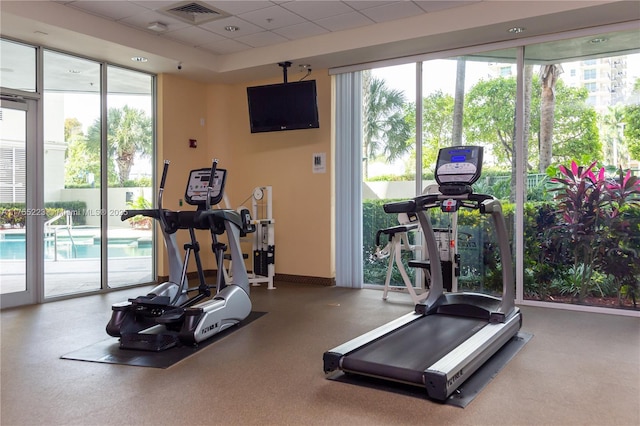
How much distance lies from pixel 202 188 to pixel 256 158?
9.84 feet

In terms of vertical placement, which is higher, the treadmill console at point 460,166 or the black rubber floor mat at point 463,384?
the treadmill console at point 460,166

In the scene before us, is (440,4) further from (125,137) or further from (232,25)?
(125,137)

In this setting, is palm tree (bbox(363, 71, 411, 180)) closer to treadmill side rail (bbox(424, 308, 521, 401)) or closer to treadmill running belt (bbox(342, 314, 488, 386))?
treadmill running belt (bbox(342, 314, 488, 386))

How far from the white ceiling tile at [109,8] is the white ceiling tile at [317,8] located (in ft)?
5.46

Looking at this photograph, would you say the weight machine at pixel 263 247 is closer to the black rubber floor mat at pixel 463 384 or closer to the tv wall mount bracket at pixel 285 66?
the tv wall mount bracket at pixel 285 66

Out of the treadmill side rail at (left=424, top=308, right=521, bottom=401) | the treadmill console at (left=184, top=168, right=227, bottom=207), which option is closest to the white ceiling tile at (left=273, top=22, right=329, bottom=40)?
the treadmill console at (left=184, top=168, right=227, bottom=207)

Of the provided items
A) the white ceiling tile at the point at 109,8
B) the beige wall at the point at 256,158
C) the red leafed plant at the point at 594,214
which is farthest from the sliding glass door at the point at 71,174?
the red leafed plant at the point at 594,214

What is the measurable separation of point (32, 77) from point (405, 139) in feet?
15.3

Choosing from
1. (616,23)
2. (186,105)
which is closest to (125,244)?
(186,105)

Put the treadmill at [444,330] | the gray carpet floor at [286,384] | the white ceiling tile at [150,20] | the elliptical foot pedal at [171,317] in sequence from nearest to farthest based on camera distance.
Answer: the gray carpet floor at [286,384] < the treadmill at [444,330] < the elliptical foot pedal at [171,317] < the white ceiling tile at [150,20]

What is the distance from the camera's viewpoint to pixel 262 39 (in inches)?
258

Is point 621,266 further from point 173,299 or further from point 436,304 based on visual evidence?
point 173,299

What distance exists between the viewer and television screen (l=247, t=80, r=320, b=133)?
22.2 ft

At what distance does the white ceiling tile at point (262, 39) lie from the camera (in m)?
6.38
